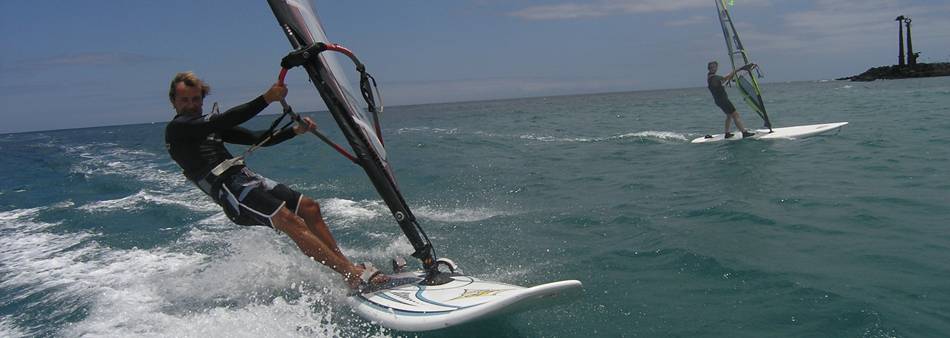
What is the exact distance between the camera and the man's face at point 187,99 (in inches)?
166

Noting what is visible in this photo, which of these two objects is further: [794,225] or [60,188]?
[60,188]

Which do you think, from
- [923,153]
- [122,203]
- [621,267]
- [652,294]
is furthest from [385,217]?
[923,153]

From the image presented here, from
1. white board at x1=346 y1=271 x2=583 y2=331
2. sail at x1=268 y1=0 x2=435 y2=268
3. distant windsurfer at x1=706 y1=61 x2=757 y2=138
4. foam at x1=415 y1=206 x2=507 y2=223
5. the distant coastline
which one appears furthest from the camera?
the distant coastline

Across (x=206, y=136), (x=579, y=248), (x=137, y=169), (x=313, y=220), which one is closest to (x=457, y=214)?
(x=579, y=248)

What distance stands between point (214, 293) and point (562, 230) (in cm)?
308

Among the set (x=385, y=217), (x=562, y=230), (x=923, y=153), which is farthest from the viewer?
(x=923, y=153)

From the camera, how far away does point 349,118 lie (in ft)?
13.8

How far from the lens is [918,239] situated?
481cm

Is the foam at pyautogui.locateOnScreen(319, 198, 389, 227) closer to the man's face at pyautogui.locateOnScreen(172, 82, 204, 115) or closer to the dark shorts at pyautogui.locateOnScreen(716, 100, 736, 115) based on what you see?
the man's face at pyautogui.locateOnScreen(172, 82, 204, 115)

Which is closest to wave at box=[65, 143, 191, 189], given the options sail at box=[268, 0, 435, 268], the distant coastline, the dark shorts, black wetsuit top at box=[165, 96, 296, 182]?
black wetsuit top at box=[165, 96, 296, 182]

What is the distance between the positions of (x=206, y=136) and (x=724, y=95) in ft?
40.5

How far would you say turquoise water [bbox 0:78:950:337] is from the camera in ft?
12.0

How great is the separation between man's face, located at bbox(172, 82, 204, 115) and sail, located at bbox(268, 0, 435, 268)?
784 mm

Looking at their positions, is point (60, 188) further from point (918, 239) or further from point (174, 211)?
point (918, 239)
